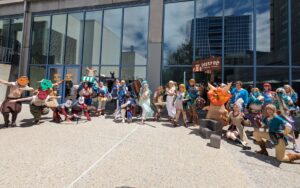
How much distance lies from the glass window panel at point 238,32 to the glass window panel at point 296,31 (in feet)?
6.01

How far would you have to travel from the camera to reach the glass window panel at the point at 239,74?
35.2 feet

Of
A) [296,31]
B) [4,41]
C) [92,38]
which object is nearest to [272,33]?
[296,31]

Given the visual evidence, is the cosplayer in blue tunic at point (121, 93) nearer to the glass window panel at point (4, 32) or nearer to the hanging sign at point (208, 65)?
the hanging sign at point (208, 65)

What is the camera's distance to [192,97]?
8.55m

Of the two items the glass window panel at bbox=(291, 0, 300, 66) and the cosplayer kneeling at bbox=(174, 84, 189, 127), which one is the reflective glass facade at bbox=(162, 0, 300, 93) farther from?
the cosplayer kneeling at bbox=(174, 84, 189, 127)

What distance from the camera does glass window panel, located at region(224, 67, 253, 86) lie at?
10734 millimetres

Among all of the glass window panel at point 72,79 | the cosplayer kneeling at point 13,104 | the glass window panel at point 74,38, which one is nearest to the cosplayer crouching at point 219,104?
the cosplayer kneeling at point 13,104

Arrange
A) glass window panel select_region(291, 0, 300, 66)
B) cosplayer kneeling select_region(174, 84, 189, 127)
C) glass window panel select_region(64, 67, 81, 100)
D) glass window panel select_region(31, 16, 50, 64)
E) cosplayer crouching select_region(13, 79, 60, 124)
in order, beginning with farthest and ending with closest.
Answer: glass window panel select_region(31, 16, 50, 64) → glass window panel select_region(64, 67, 81, 100) → glass window panel select_region(291, 0, 300, 66) → cosplayer kneeling select_region(174, 84, 189, 127) → cosplayer crouching select_region(13, 79, 60, 124)

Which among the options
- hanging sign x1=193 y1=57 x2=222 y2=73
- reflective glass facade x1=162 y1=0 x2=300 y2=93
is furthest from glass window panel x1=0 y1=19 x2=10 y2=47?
hanging sign x1=193 y1=57 x2=222 y2=73

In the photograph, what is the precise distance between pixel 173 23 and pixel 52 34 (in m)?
7.89

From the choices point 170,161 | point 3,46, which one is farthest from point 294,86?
point 3,46

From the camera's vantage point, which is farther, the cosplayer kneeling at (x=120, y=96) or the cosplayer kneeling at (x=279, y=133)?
the cosplayer kneeling at (x=120, y=96)

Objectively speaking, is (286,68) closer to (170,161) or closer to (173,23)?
(173,23)

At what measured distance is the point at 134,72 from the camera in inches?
486
